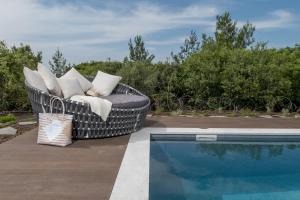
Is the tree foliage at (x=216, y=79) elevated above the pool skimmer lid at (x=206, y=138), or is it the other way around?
the tree foliage at (x=216, y=79)

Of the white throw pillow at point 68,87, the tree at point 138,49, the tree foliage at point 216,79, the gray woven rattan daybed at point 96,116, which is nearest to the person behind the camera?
the gray woven rattan daybed at point 96,116

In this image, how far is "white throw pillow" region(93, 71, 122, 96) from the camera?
655cm

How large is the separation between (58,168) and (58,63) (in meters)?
6.07

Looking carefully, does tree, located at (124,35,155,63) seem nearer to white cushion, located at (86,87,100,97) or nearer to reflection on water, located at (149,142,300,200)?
white cushion, located at (86,87,100,97)

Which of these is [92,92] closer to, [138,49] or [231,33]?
[138,49]

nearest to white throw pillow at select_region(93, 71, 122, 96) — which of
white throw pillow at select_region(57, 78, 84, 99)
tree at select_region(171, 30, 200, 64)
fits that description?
white throw pillow at select_region(57, 78, 84, 99)

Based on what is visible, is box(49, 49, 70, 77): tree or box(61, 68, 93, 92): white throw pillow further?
box(49, 49, 70, 77): tree

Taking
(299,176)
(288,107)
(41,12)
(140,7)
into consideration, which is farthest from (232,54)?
(299,176)

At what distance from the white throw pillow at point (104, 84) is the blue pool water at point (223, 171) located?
5.30 ft

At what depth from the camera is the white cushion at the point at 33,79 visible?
16.3ft

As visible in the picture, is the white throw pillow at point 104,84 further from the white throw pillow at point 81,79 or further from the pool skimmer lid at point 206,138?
the pool skimmer lid at point 206,138

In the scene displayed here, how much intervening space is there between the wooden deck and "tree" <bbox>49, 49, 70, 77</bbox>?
12.8ft

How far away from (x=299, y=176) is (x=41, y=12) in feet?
22.1

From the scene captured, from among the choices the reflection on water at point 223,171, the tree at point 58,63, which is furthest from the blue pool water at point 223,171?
the tree at point 58,63
